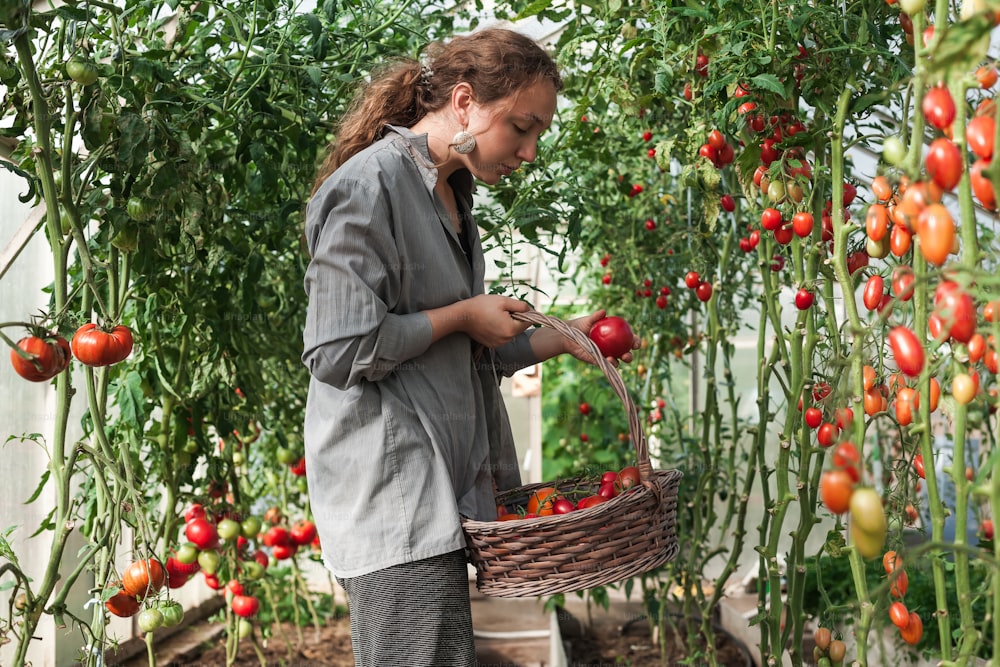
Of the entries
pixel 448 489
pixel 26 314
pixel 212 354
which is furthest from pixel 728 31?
pixel 26 314

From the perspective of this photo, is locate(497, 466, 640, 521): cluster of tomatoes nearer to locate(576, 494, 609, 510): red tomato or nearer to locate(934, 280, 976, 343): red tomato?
locate(576, 494, 609, 510): red tomato

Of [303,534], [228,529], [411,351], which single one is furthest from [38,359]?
[303,534]

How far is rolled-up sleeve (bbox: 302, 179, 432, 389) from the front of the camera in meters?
1.13

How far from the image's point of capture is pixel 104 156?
1519 millimetres

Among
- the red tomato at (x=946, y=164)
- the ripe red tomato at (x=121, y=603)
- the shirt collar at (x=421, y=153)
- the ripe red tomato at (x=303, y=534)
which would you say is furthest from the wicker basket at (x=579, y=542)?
the ripe red tomato at (x=303, y=534)

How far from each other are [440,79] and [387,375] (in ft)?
1.45

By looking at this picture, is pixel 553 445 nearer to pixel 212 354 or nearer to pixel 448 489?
pixel 212 354

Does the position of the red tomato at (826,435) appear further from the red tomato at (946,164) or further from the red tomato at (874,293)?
the red tomato at (946,164)

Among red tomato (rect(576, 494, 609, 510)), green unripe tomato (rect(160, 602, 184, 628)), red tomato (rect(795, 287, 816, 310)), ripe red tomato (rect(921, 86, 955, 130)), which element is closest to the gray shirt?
red tomato (rect(576, 494, 609, 510))

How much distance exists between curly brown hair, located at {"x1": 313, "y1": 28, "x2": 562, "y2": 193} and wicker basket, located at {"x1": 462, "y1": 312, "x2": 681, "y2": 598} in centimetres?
33

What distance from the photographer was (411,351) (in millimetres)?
1169

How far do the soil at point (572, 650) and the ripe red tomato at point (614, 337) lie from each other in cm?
177

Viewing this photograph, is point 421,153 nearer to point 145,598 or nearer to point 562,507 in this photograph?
point 562,507

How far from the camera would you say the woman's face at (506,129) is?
1.27m
